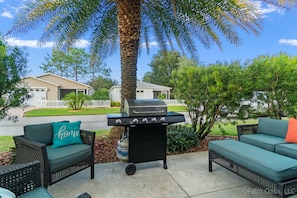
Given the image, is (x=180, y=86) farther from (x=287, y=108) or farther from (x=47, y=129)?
(x=47, y=129)

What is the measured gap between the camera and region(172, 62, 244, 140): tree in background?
4.82 meters

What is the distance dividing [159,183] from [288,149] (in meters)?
2.21

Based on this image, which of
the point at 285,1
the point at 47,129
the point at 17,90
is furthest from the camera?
the point at 285,1

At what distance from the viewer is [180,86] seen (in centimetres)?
546

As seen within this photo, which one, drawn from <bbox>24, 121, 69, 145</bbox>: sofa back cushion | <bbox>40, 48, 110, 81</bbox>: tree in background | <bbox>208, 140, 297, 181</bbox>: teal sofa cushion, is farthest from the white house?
<bbox>208, 140, 297, 181</bbox>: teal sofa cushion

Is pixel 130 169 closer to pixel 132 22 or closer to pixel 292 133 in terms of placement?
pixel 292 133

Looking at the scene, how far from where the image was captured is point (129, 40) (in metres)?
5.13

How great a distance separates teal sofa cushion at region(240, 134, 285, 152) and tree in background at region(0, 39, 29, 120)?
4.86 metres

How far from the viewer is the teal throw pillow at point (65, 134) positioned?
3.39 meters

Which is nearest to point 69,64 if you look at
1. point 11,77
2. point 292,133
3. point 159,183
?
point 11,77

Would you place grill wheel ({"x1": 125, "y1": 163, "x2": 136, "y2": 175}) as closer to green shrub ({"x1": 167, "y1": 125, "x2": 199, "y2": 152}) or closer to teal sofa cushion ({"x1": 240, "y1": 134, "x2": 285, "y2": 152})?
green shrub ({"x1": 167, "y1": 125, "x2": 199, "y2": 152})

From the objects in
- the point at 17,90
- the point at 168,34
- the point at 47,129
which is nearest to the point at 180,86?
the point at 168,34

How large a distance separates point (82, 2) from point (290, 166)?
5.75 m

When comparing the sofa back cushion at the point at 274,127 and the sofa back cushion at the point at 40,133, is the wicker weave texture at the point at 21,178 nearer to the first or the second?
the sofa back cushion at the point at 40,133
